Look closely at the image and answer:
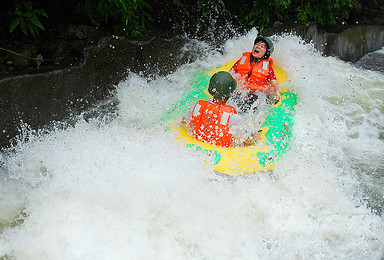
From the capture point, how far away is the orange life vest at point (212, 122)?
3.35 metres

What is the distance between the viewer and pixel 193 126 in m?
3.55

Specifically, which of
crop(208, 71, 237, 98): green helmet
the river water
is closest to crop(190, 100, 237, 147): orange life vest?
crop(208, 71, 237, 98): green helmet

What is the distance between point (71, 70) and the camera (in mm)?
4008

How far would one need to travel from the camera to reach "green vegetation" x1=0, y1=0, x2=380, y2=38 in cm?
409

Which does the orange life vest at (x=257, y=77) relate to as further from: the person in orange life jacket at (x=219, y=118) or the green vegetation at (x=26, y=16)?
the green vegetation at (x=26, y=16)

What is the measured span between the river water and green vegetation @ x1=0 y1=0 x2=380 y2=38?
1283 millimetres

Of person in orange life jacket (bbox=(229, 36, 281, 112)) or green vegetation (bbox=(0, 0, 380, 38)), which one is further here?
person in orange life jacket (bbox=(229, 36, 281, 112))

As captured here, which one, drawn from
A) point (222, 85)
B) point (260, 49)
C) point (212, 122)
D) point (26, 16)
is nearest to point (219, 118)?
point (212, 122)

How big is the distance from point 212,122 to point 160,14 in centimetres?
284

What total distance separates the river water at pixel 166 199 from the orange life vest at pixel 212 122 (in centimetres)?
27

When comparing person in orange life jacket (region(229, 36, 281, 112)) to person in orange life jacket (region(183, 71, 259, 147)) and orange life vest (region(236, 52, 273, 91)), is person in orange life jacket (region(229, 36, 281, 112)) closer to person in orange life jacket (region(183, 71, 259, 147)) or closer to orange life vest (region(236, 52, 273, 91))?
orange life vest (region(236, 52, 273, 91))

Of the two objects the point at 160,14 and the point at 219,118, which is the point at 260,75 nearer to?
the point at 219,118

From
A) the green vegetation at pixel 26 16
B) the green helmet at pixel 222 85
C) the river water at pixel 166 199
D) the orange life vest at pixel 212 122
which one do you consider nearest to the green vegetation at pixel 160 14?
the green vegetation at pixel 26 16

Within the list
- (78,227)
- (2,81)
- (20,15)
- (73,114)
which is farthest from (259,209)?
(20,15)
